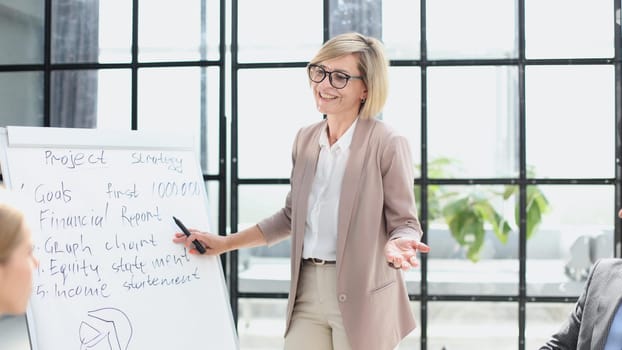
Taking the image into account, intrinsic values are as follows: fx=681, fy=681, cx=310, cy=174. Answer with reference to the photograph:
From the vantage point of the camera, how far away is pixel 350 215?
1.92 meters

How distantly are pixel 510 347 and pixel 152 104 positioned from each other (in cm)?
178

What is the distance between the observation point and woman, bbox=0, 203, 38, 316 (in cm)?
114

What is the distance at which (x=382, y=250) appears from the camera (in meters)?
1.99

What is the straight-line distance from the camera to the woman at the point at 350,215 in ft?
6.26

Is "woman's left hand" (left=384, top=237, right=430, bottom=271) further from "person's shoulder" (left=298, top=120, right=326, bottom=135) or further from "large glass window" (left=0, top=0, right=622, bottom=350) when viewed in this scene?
"large glass window" (left=0, top=0, right=622, bottom=350)

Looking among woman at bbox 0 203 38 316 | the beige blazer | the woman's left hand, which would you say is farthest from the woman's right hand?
woman at bbox 0 203 38 316

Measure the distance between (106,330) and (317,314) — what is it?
0.59m

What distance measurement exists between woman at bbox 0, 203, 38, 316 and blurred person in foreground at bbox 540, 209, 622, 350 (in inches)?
52.0

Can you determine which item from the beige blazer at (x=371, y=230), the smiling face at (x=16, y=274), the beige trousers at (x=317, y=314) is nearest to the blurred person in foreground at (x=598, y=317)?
the beige blazer at (x=371, y=230)

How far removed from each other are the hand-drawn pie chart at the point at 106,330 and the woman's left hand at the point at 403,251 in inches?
29.3

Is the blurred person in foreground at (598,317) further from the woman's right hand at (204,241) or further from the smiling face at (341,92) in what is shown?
the woman's right hand at (204,241)

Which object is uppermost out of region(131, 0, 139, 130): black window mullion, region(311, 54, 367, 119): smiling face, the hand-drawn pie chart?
region(131, 0, 139, 130): black window mullion

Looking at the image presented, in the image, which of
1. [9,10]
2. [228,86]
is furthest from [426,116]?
[9,10]

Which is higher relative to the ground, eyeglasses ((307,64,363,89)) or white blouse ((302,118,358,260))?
eyeglasses ((307,64,363,89))
